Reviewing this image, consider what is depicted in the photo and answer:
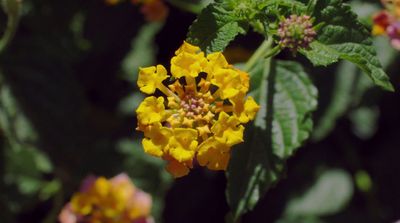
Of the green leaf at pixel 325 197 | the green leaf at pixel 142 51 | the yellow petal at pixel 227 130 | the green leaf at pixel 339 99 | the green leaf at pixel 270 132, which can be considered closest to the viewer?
the yellow petal at pixel 227 130

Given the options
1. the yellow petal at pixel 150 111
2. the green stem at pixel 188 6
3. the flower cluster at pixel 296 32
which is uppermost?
the flower cluster at pixel 296 32

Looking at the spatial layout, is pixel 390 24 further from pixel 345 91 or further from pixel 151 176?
pixel 151 176

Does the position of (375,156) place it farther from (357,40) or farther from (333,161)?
(357,40)

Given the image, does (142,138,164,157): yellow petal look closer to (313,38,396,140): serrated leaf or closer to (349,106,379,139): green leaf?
(313,38,396,140): serrated leaf

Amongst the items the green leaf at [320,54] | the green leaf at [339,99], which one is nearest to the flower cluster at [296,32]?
the green leaf at [320,54]

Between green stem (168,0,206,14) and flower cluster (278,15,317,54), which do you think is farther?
green stem (168,0,206,14)

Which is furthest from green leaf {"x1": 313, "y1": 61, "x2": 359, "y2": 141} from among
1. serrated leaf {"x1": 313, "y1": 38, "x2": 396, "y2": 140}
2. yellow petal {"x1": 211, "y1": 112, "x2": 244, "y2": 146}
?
yellow petal {"x1": 211, "y1": 112, "x2": 244, "y2": 146}

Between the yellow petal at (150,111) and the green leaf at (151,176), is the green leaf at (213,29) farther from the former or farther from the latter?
the green leaf at (151,176)
